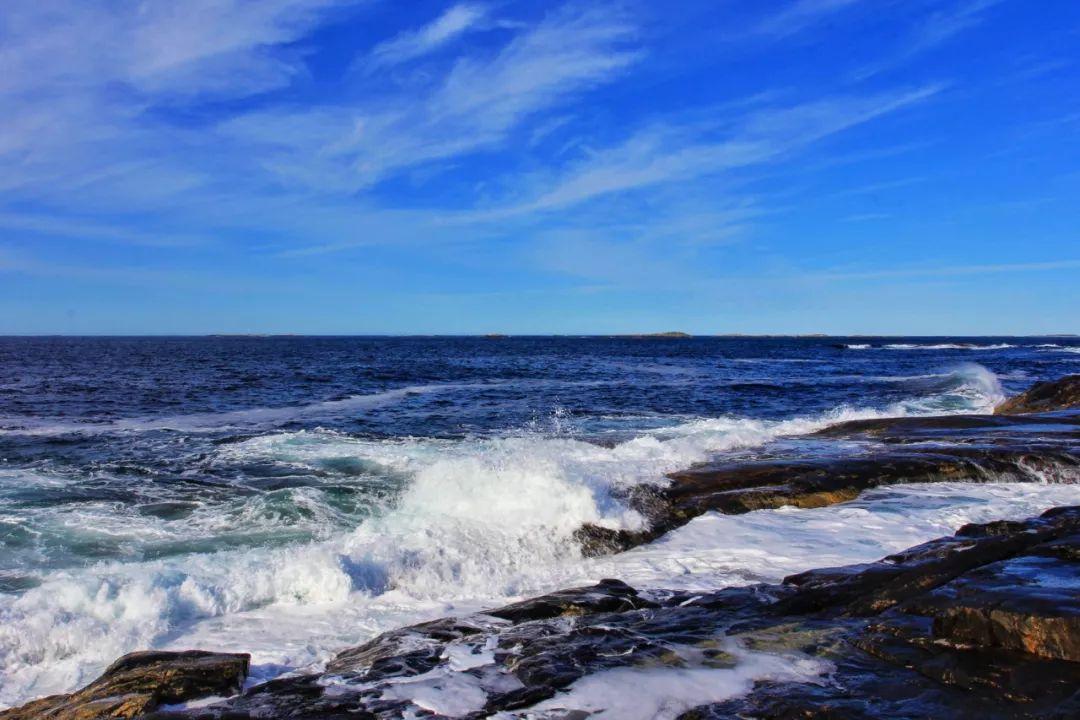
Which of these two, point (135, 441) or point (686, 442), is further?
point (135, 441)

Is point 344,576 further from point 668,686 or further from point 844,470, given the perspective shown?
point 844,470

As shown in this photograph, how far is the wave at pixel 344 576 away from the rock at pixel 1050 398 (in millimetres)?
16051

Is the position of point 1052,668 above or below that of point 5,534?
above

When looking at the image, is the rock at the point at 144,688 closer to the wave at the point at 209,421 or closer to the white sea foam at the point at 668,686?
the white sea foam at the point at 668,686

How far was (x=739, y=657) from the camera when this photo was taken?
527 centimetres

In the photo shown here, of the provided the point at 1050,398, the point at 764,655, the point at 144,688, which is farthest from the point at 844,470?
the point at 1050,398

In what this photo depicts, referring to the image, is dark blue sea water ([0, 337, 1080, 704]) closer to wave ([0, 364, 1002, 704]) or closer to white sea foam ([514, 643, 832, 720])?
wave ([0, 364, 1002, 704])

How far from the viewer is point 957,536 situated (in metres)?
8.16

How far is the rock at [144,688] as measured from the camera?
491 cm

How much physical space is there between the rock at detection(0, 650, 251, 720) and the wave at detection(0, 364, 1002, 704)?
30.6 inches

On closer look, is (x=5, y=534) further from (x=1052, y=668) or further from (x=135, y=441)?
(x=1052, y=668)

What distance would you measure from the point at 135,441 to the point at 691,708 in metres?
18.5

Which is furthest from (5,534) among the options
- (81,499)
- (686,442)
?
(686,442)

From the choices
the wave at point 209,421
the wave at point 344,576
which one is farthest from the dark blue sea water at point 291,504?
the wave at point 209,421
